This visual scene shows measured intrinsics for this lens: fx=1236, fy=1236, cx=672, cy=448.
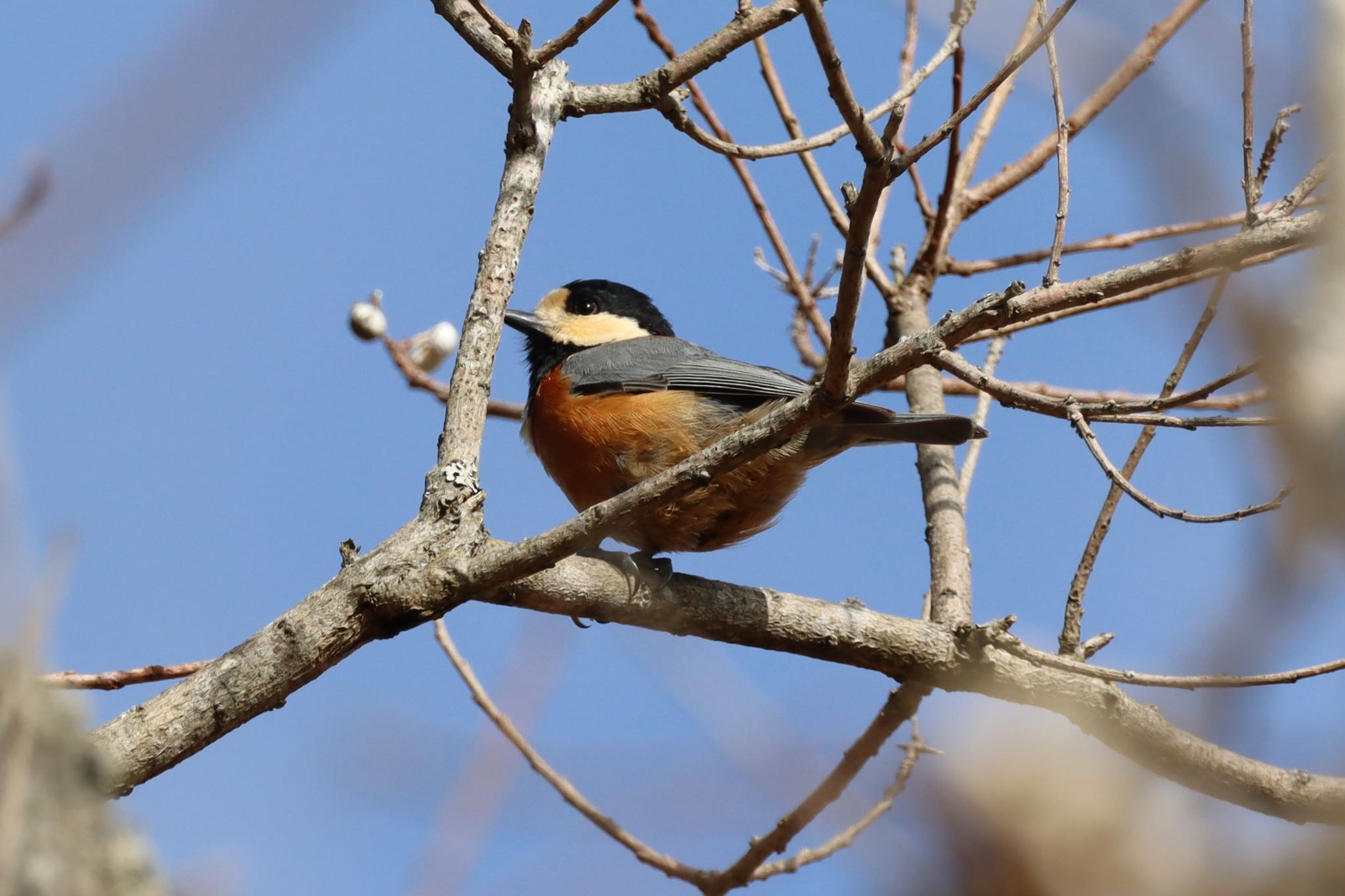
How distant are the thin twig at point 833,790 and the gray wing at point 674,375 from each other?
1.39 meters

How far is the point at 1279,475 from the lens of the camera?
1.14 meters

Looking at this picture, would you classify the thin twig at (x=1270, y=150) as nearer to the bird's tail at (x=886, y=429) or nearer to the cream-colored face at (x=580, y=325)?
the bird's tail at (x=886, y=429)

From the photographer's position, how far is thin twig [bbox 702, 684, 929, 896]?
3.92m

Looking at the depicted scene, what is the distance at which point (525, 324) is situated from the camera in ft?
20.6

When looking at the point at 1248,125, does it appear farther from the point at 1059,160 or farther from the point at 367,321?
the point at 367,321

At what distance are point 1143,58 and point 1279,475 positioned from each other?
467 centimetres

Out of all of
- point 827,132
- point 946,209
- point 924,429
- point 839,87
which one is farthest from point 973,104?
point 946,209

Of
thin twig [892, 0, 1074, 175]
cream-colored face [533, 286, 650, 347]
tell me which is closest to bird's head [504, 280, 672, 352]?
cream-colored face [533, 286, 650, 347]

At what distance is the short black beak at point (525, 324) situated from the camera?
6.27 metres

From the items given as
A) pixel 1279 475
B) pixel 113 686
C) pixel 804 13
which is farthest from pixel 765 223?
pixel 1279 475

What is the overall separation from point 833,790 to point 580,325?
3149mm

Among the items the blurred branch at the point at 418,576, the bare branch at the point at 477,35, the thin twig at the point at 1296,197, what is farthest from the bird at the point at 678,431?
the thin twig at the point at 1296,197

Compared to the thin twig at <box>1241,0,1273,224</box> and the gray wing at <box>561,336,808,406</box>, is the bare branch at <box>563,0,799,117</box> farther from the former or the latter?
the thin twig at <box>1241,0,1273,224</box>

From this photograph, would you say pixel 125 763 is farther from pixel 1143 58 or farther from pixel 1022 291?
pixel 1143 58
